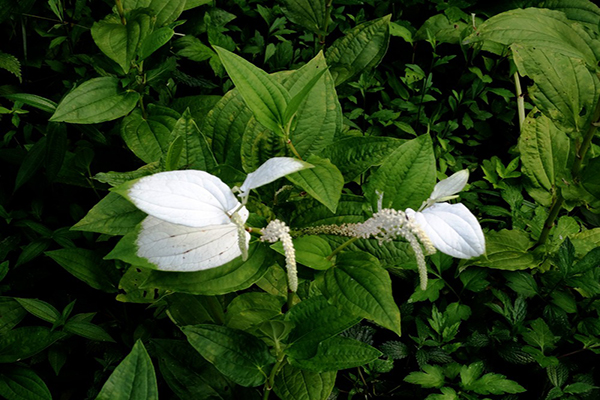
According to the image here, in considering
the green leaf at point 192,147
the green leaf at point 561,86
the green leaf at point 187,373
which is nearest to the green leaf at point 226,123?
the green leaf at point 192,147

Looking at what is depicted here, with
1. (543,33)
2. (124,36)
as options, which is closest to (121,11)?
(124,36)

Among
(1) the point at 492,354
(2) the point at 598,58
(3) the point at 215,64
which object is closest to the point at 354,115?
(3) the point at 215,64

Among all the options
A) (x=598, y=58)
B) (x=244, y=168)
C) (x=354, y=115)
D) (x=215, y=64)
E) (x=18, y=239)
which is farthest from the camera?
(x=354, y=115)

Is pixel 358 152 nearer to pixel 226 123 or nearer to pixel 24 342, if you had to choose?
pixel 226 123

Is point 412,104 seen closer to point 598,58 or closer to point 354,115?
point 354,115

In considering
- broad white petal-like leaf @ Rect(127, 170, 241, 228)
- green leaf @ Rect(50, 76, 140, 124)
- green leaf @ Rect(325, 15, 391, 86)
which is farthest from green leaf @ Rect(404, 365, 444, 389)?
green leaf @ Rect(50, 76, 140, 124)

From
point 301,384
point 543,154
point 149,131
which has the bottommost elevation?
point 301,384
